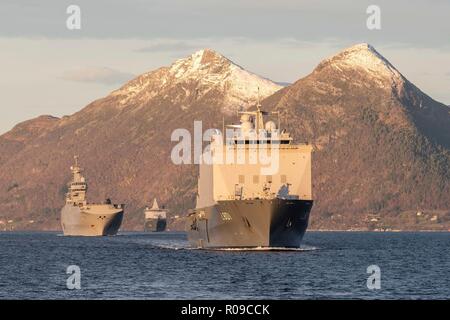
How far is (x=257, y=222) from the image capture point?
361 feet

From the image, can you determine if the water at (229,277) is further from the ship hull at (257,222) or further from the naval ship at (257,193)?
the naval ship at (257,193)

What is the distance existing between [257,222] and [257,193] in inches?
198

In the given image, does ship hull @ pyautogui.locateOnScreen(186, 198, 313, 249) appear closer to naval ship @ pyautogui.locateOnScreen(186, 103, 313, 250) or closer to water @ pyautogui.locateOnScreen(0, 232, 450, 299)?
naval ship @ pyautogui.locateOnScreen(186, 103, 313, 250)

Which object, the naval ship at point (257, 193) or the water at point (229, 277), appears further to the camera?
the naval ship at point (257, 193)

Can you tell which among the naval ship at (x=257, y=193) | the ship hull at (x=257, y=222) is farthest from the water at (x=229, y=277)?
the naval ship at (x=257, y=193)

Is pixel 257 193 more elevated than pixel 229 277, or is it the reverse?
pixel 257 193

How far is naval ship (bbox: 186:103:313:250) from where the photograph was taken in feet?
362

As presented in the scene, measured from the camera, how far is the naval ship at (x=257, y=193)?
110 meters

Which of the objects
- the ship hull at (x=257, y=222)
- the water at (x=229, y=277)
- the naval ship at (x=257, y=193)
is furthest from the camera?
the naval ship at (x=257, y=193)

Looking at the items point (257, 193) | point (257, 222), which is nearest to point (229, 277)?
point (257, 222)

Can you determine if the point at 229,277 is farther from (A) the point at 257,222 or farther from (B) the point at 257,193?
(B) the point at 257,193

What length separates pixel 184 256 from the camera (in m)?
117
